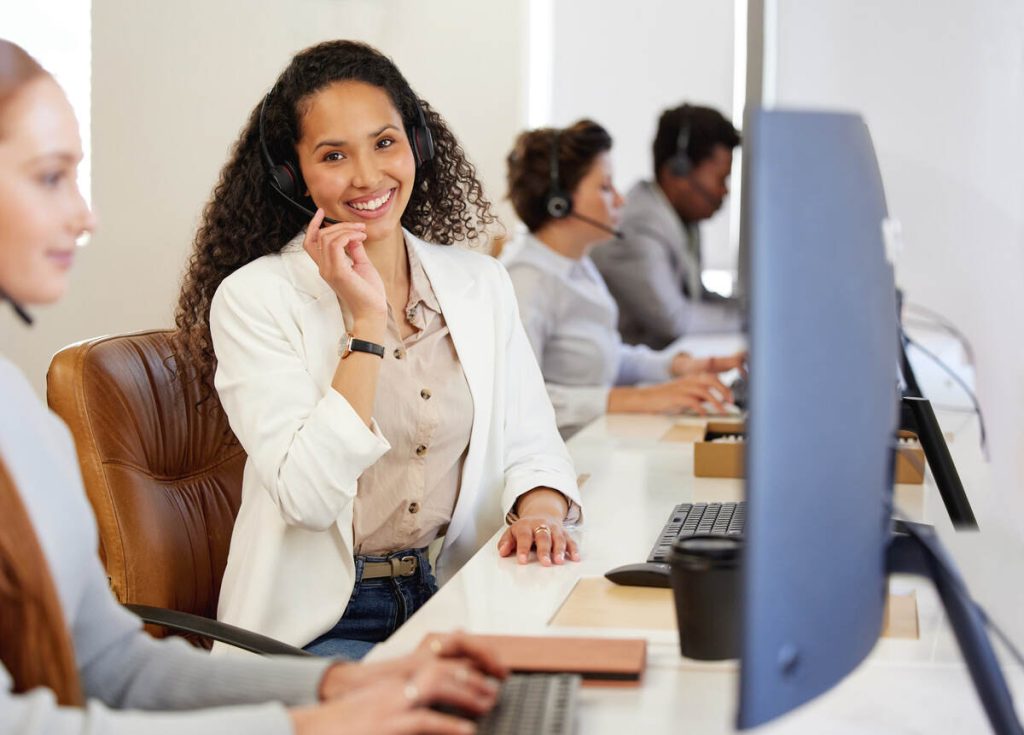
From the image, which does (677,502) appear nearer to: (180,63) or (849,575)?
(849,575)

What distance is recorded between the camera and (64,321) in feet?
9.23

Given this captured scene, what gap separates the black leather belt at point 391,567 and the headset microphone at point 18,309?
2.72 ft

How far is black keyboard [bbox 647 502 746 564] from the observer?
55.6 inches

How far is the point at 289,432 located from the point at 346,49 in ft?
1.86

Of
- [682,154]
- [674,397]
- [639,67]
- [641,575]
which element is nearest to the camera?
[641,575]

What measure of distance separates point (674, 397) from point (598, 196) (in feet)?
2.13

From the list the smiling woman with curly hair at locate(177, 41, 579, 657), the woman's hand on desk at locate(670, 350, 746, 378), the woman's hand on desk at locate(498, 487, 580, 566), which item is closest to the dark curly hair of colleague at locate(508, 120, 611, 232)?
the woman's hand on desk at locate(670, 350, 746, 378)

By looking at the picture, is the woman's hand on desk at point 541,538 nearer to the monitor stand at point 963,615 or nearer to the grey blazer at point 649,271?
the monitor stand at point 963,615

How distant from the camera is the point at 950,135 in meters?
3.45

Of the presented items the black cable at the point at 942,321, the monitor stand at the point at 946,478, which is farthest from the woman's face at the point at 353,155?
the black cable at the point at 942,321

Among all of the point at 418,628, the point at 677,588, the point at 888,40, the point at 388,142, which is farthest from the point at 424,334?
the point at 888,40

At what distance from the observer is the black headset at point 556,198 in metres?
2.92

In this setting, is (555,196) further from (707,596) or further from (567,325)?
(707,596)

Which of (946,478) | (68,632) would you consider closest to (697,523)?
(946,478)
